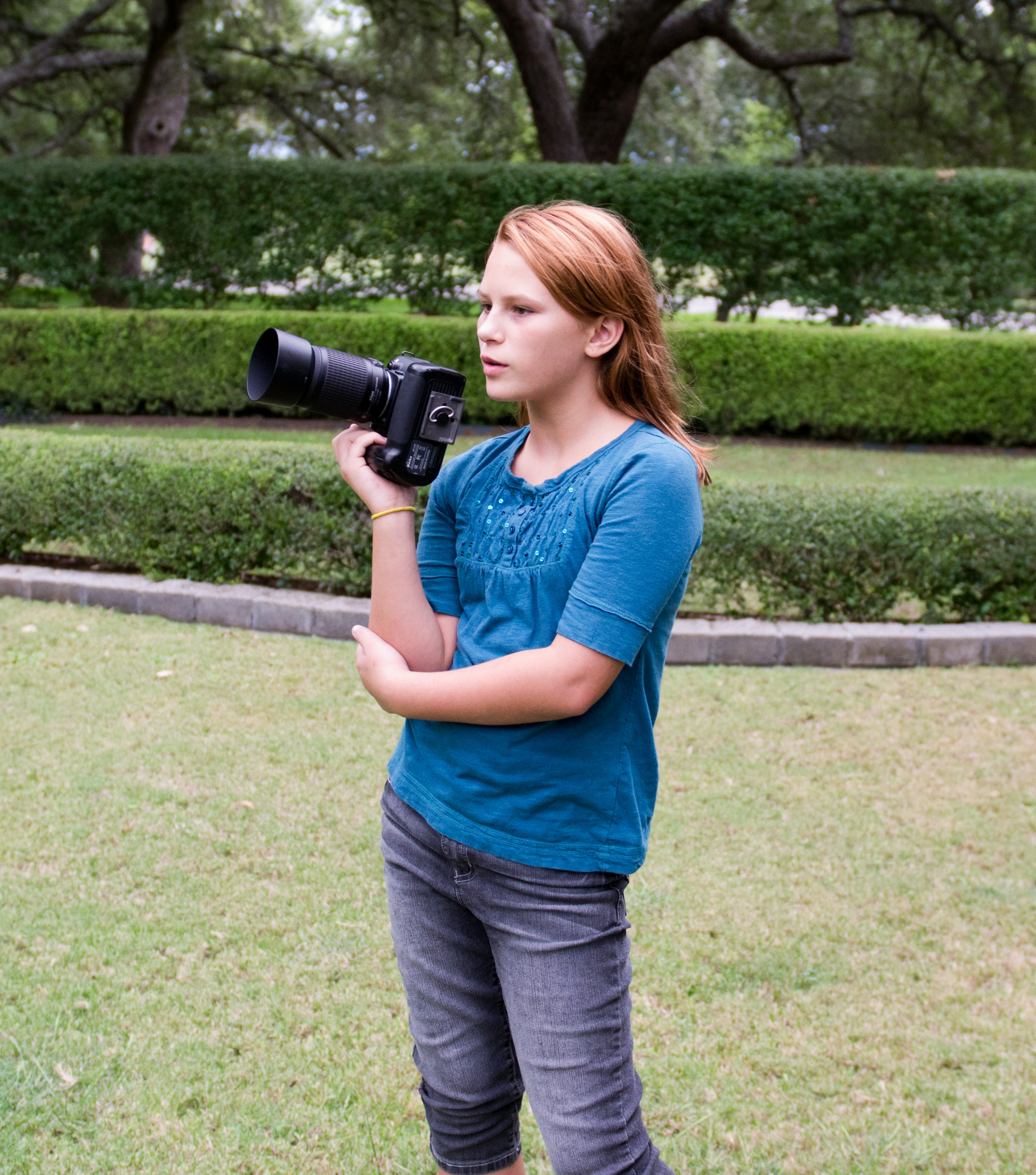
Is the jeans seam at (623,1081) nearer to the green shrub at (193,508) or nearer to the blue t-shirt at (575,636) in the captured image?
the blue t-shirt at (575,636)

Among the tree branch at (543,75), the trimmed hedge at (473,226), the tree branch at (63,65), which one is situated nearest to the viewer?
the trimmed hedge at (473,226)

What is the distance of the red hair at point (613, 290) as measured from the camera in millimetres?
1515

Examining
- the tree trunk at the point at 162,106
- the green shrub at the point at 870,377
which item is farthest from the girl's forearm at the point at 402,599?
the tree trunk at the point at 162,106

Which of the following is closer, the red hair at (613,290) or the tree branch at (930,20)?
the red hair at (613,290)

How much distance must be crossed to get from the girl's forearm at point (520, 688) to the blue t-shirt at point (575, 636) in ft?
0.11

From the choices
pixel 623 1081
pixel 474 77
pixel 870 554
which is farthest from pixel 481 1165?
pixel 474 77

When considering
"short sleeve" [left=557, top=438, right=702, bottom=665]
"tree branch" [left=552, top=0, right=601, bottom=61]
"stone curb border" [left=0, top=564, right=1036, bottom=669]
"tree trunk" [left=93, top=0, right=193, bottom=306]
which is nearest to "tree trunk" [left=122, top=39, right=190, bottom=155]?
"tree trunk" [left=93, top=0, right=193, bottom=306]

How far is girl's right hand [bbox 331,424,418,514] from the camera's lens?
1.64m

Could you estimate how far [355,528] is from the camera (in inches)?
227

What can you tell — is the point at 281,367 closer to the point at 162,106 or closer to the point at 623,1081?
the point at 623,1081

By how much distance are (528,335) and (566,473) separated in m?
0.20

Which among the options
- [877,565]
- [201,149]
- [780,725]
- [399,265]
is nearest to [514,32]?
[399,265]

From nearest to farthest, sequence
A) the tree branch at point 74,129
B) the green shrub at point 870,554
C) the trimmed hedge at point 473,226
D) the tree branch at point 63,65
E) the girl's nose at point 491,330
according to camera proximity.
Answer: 1. the girl's nose at point 491,330
2. the green shrub at point 870,554
3. the trimmed hedge at point 473,226
4. the tree branch at point 63,65
5. the tree branch at point 74,129

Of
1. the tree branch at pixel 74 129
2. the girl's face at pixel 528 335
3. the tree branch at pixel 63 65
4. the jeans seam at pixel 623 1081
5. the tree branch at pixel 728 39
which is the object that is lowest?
the jeans seam at pixel 623 1081
